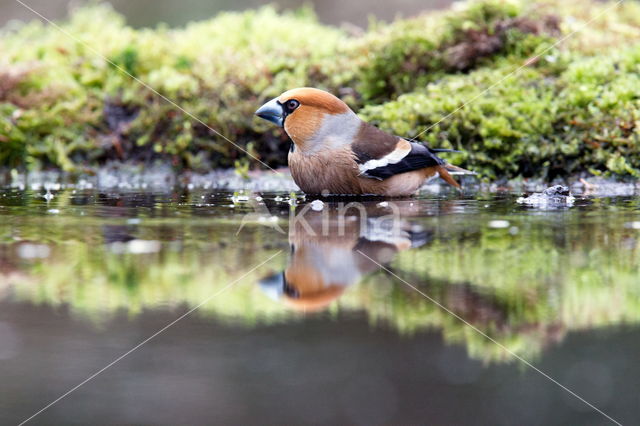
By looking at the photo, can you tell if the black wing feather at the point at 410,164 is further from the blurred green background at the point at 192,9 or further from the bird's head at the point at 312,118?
the blurred green background at the point at 192,9

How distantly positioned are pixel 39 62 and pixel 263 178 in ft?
10.7

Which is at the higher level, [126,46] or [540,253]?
[126,46]

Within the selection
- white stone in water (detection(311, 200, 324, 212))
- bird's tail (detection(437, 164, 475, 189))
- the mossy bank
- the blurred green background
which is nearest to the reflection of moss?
white stone in water (detection(311, 200, 324, 212))

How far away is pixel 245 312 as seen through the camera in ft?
6.64

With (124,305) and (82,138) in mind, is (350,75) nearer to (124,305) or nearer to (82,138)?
(82,138)

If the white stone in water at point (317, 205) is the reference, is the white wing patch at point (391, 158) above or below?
above

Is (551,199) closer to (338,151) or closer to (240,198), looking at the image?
(338,151)

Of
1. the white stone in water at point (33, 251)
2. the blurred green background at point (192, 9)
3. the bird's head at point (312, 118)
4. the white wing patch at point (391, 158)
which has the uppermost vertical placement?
the blurred green background at point (192, 9)

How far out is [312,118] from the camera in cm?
453

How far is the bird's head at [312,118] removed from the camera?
4.48 metres

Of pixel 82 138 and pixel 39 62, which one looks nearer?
pixel 82 138

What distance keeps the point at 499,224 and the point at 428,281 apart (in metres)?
1.24

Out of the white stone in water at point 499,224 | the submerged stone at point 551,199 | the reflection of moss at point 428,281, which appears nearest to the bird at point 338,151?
the submerged stone at point 551,199

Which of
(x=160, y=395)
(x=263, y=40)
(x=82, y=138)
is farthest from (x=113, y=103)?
(x=160, y=395)
